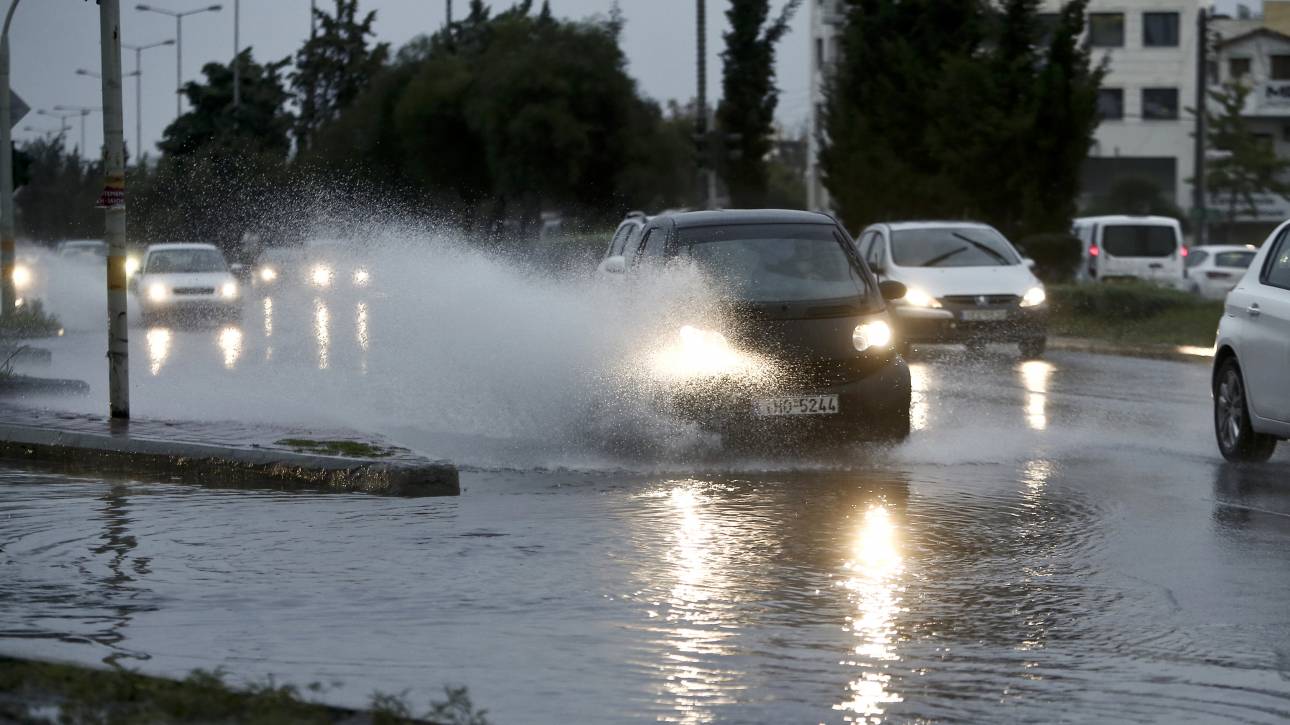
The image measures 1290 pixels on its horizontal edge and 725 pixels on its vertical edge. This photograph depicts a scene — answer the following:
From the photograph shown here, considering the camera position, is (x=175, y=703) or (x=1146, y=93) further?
(x=1146, y=93)

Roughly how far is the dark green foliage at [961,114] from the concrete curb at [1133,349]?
6845mm

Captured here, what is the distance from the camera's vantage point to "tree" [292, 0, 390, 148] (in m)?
72.5

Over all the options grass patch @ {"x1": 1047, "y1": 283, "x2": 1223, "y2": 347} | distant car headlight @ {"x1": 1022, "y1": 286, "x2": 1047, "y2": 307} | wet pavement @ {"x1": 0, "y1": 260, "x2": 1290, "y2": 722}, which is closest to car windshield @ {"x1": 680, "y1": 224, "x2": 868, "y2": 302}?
wet pavement @ {"x1": 0, "y1": 260, "x2": 1290, "y2": 722}

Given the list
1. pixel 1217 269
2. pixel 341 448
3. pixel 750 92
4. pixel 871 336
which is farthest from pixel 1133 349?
pixel 750 92

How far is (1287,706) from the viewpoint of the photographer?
5742mm

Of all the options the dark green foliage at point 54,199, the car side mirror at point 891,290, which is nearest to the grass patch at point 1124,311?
the car side mirror at point 891,290

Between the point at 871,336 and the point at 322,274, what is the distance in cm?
2892

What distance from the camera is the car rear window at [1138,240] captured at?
39.9 metres

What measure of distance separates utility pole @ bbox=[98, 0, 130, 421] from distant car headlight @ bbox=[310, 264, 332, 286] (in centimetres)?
2555

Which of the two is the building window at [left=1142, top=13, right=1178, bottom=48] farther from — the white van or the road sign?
the road sign

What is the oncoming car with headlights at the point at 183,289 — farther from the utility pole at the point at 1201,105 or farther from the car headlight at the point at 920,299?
the utility pole at the point at 1201,105

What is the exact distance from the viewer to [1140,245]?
4006 cm

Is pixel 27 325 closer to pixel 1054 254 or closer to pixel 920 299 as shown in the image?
pixel 920 299

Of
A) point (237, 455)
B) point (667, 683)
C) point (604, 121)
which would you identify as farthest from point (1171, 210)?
point (667, 683)
